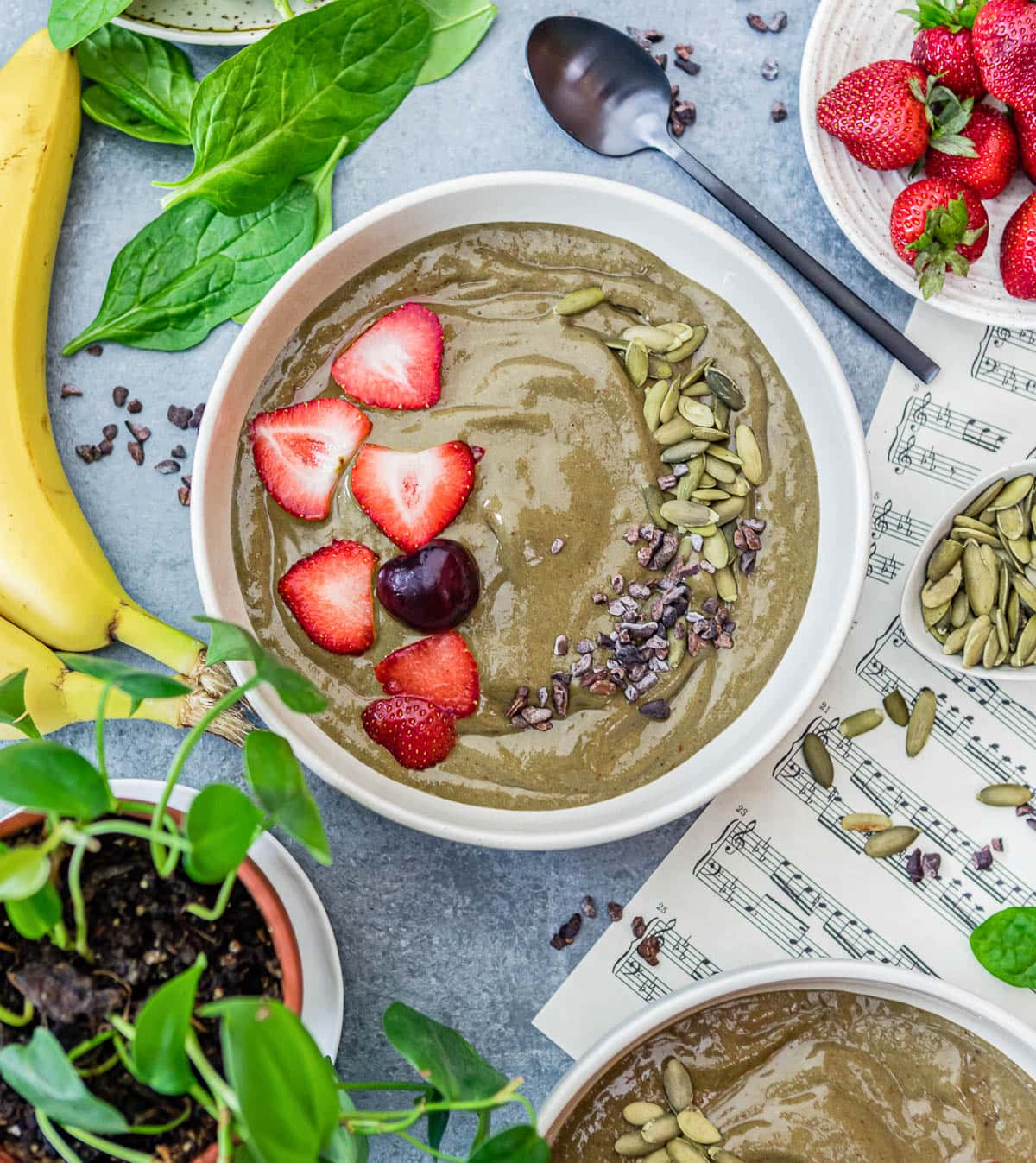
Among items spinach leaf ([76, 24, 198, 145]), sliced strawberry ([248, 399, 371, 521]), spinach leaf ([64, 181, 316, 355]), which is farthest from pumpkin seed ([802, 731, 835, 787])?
spinach leaf ([76, 24, 198, 145])

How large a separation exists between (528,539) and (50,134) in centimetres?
93

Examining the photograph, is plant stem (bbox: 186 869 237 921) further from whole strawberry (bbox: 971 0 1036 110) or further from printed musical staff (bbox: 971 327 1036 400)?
whole strawberry (bbox: 971 0 1036 110)

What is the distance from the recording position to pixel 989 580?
63.1 inches

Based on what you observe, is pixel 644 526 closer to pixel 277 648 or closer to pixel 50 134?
pixel 277 648

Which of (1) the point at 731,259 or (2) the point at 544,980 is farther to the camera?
(2) the point at 544,980

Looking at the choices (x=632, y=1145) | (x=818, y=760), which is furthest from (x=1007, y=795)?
(x=632, y=1145)

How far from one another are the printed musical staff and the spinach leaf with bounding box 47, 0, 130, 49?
4.48 ft

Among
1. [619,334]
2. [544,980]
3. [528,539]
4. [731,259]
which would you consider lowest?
[544,980]

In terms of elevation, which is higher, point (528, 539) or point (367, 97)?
point (367, 97)

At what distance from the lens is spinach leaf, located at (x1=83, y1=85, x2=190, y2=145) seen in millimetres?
1679

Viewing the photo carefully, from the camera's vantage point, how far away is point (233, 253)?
1666mm

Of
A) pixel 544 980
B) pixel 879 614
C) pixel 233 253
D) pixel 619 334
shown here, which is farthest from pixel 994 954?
pixel 233 253

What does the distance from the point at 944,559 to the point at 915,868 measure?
1.55 feet

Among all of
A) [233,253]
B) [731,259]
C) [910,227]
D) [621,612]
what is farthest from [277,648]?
[910,227]
